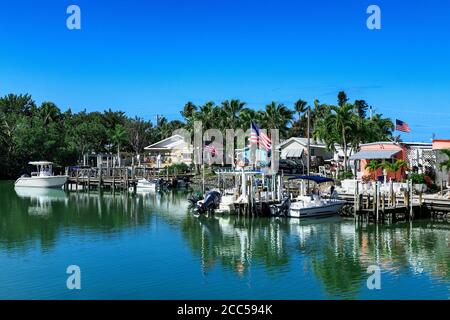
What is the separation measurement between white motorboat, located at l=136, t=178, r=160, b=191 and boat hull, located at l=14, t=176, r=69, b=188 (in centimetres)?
1165

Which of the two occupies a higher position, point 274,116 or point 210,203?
point 274,116

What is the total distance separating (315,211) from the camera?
4150cm

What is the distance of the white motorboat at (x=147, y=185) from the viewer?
69.9 meters

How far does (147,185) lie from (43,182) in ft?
49.3

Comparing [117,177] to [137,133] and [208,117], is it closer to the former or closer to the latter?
[208,117]

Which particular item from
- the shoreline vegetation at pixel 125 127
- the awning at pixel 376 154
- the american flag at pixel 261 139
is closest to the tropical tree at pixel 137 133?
the shoreline vegetation at pixel 125 127

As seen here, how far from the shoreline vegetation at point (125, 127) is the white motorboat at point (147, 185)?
16535 millimetres

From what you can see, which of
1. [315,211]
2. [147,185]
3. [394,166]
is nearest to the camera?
[315,211]

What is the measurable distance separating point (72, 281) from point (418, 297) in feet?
46.3

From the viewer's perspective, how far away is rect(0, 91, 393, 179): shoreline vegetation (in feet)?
214

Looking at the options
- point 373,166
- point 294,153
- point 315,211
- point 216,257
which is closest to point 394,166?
point 373,166

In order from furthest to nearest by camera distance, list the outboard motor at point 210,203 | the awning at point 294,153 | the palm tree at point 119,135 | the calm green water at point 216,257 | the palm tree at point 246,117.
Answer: the palm tree at point 119,135 < the palm tree at point 246,117 < the awning at point 294,153 < the outboard motor at point 210,203 < the calm green water at point 216,257

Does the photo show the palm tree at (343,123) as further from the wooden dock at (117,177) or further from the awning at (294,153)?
the wooden dock at (117,177)
